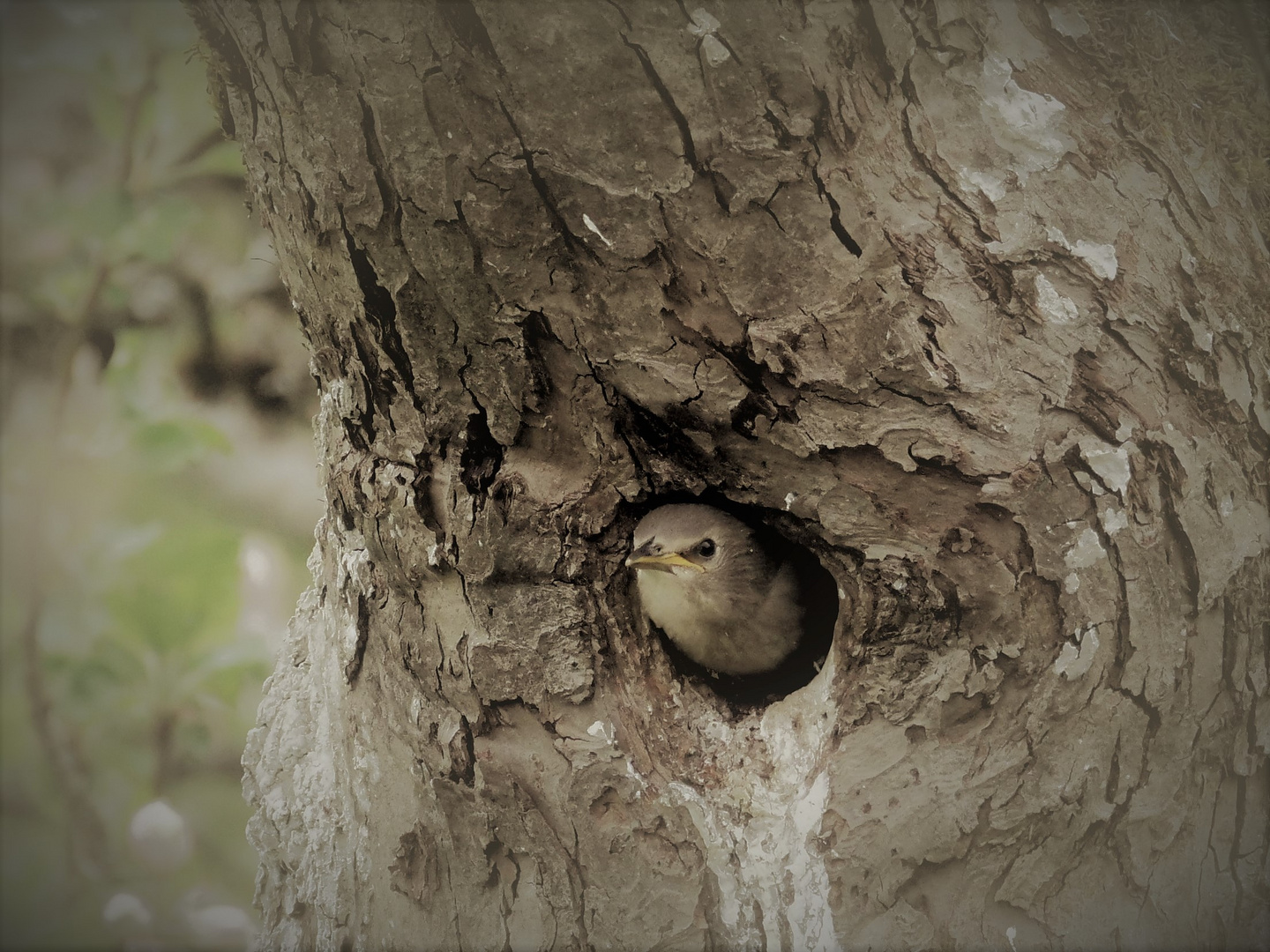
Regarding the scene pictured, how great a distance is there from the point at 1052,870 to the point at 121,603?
2429 mm

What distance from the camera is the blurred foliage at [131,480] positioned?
1706 mm

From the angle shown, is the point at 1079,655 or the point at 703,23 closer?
the point at 703,23

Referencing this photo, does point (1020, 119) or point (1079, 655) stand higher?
point (1020, 119)

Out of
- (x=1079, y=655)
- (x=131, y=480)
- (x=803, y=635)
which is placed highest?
(x=1079, y=655)

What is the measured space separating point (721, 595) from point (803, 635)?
1.00 feet

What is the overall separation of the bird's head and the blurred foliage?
0.89 m

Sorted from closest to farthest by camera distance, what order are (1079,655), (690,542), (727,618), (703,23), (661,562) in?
(703,23) < (1079,655) < (661,562) < (690,542) < (727,618)

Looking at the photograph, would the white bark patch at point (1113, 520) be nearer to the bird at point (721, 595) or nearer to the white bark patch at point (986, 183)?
the white bark patch at point (986, 183)

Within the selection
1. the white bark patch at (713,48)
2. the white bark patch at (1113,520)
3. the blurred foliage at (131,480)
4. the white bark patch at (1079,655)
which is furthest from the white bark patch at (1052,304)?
the blurred foliage at (131,480)

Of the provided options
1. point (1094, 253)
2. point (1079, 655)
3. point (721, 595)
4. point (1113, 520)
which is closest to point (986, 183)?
point (1094, 253)

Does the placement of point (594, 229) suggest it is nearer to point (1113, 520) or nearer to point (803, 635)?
point (1113, 520)

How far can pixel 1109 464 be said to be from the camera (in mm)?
1378

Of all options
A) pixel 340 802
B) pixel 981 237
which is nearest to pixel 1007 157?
pixel 981 237

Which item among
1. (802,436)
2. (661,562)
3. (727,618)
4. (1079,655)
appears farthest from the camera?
(727,618)
